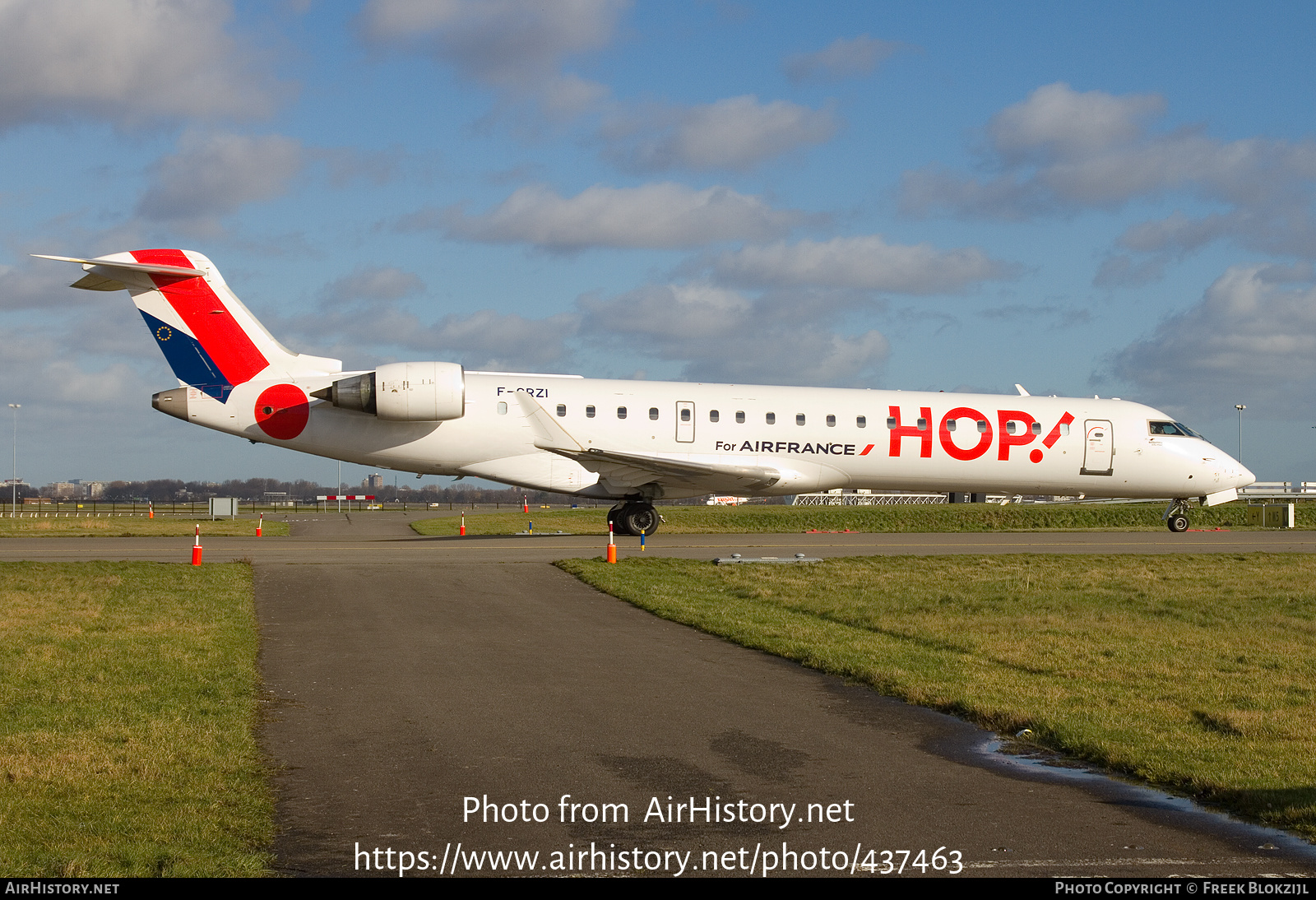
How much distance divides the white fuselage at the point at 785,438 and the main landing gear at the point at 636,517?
0.40m

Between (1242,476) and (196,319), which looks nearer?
(196,319)

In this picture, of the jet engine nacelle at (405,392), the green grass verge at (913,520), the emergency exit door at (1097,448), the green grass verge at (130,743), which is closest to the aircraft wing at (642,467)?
the jet engine nacelle at (405,392)

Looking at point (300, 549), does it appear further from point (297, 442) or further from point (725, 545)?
point (725, 545)

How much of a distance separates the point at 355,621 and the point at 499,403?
1485 centimetres

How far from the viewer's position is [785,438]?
3081cm

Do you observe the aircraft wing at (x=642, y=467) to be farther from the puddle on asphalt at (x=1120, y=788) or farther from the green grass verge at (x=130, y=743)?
the puddle on asphalt at (x=1120, y=788)

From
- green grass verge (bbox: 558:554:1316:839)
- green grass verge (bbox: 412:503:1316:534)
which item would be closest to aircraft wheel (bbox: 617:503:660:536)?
green grass verge (bbox: 558:554:1316:839)

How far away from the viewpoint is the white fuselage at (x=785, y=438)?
29.5 meters

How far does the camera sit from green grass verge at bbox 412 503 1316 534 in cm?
4456

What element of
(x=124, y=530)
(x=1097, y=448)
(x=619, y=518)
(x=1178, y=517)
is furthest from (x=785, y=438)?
(x=124, y=530)

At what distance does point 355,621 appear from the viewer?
15.2 m

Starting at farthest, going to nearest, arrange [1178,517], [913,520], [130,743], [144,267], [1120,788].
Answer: [913,520] < [1178,517] < [144,267] < [130,743] < [1120,788]

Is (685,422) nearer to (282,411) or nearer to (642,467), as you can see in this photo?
(642,467)

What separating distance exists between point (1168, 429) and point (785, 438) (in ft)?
37.9
